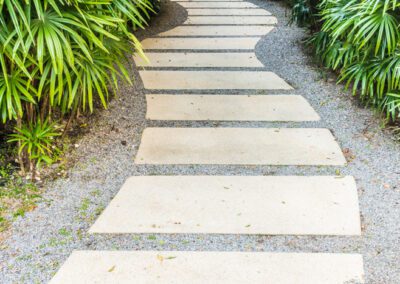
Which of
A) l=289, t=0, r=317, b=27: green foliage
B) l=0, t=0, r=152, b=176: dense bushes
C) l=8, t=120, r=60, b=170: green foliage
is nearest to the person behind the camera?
l=0, t=0, r=152, b=176: dense bushes

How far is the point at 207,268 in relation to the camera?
189cm

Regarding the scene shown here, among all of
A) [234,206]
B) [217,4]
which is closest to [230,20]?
[217,4]

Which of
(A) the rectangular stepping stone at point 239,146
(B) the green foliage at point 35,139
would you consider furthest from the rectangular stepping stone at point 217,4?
(B) the green foliage at point 35,139

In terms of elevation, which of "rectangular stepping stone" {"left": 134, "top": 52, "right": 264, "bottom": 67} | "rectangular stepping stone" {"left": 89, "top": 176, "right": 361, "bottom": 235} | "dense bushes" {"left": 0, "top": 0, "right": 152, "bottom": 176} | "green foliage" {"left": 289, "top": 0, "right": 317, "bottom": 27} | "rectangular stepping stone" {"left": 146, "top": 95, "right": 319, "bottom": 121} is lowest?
"rectangular stepping stone" {"left": 89, "top": 176, "right": 361, "bottom": 235}

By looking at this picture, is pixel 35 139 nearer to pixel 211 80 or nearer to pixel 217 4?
pixel 211 80

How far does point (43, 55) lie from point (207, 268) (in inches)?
51.6

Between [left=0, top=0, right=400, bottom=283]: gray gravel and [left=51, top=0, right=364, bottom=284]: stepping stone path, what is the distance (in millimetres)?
55

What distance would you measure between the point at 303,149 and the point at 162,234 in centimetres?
121

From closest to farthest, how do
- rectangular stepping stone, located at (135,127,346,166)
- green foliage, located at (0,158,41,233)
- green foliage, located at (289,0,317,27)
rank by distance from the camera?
green foliage, located at (0,158,41,233), rectangular stepping stone, located at (135,127,346,166), green foliage, located at (289,0,317,27)

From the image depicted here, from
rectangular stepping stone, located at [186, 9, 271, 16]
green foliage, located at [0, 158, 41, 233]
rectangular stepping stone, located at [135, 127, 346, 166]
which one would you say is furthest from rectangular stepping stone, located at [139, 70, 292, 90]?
rectangular stepping stone, located at [186, 9, 271, 16]

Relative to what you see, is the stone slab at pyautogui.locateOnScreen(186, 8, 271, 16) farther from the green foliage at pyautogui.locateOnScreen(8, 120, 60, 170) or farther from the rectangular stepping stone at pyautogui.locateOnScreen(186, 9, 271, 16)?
the green foliage at pyautogui.locateOnScreen(8, 120, 60, 170)

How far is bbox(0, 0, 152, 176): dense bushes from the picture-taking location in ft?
7.00

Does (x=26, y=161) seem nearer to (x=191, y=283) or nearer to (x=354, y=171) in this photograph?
(x=191, y=283)

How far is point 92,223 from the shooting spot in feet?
7.20
